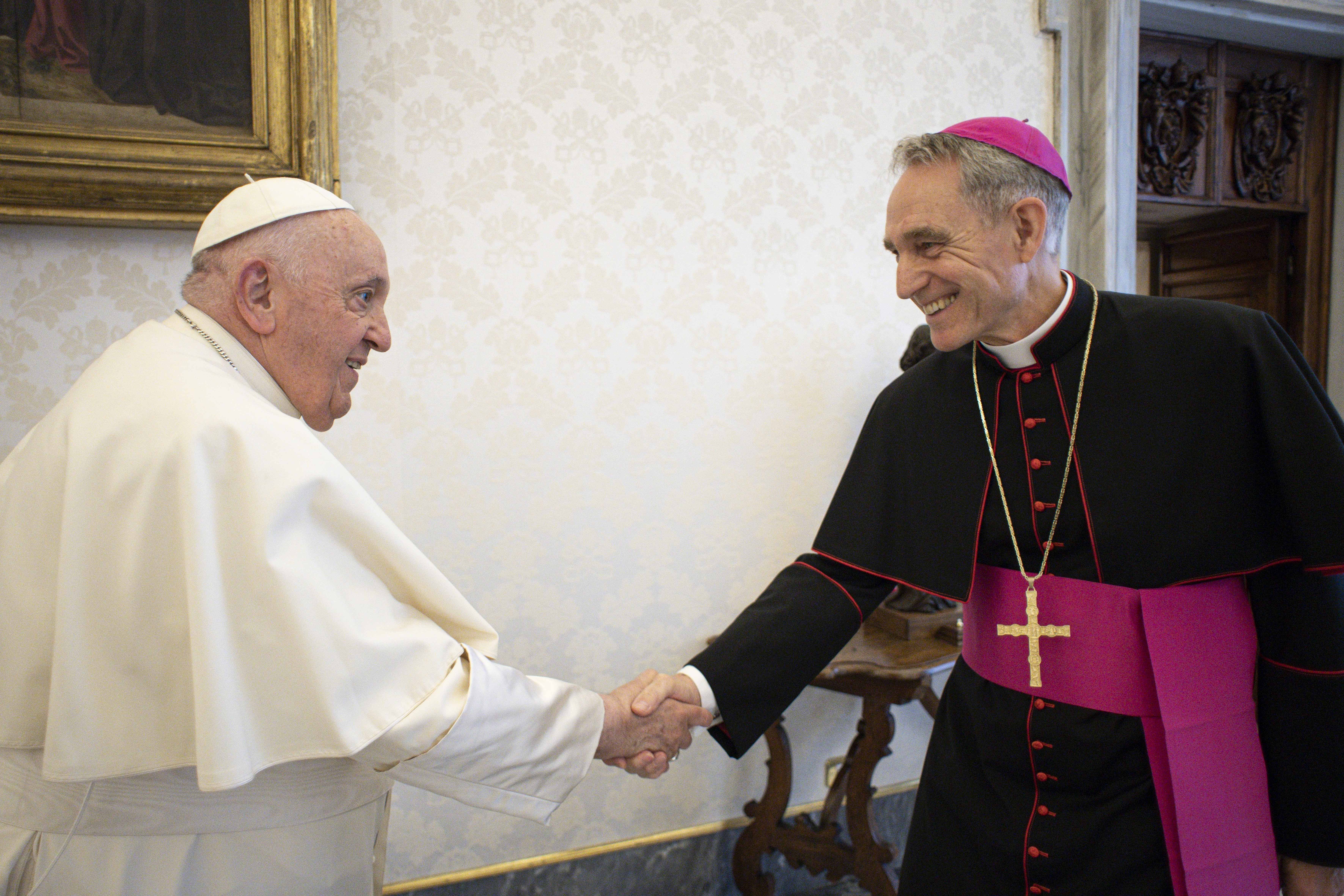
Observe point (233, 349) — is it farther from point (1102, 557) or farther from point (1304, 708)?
point (1304, 708)

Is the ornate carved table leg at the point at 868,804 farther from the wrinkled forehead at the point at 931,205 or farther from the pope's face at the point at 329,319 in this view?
the pope's face at the point at 329,319

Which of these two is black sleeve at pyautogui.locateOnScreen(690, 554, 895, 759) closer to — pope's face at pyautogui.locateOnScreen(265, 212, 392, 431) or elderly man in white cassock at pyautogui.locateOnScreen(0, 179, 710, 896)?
elderly man in white cassock at pyautogui.locateOnScreen(0, 179, 710, 896)

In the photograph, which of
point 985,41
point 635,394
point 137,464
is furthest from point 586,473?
point 985,41

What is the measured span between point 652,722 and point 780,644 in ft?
0.96

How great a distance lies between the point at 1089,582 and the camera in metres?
1.43

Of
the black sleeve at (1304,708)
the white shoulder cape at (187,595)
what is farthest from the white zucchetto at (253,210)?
the black sleeve at (1304,708)

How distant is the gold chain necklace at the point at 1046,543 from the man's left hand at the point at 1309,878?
1.57 ft

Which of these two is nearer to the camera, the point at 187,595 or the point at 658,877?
the point at 187,595

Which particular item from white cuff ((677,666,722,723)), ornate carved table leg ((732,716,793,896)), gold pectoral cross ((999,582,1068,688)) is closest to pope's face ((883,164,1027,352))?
gold pectoral cross ((999,582,1068,688))

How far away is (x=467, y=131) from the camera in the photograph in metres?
2.38

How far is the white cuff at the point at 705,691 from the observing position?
1.65 m

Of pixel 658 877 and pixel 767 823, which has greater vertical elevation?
pixel 767 823

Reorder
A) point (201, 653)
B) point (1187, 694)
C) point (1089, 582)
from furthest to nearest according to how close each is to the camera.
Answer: point (1089, 582)
point (1187, 694)
point (201, 653)

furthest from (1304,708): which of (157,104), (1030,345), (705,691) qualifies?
(157,104)
